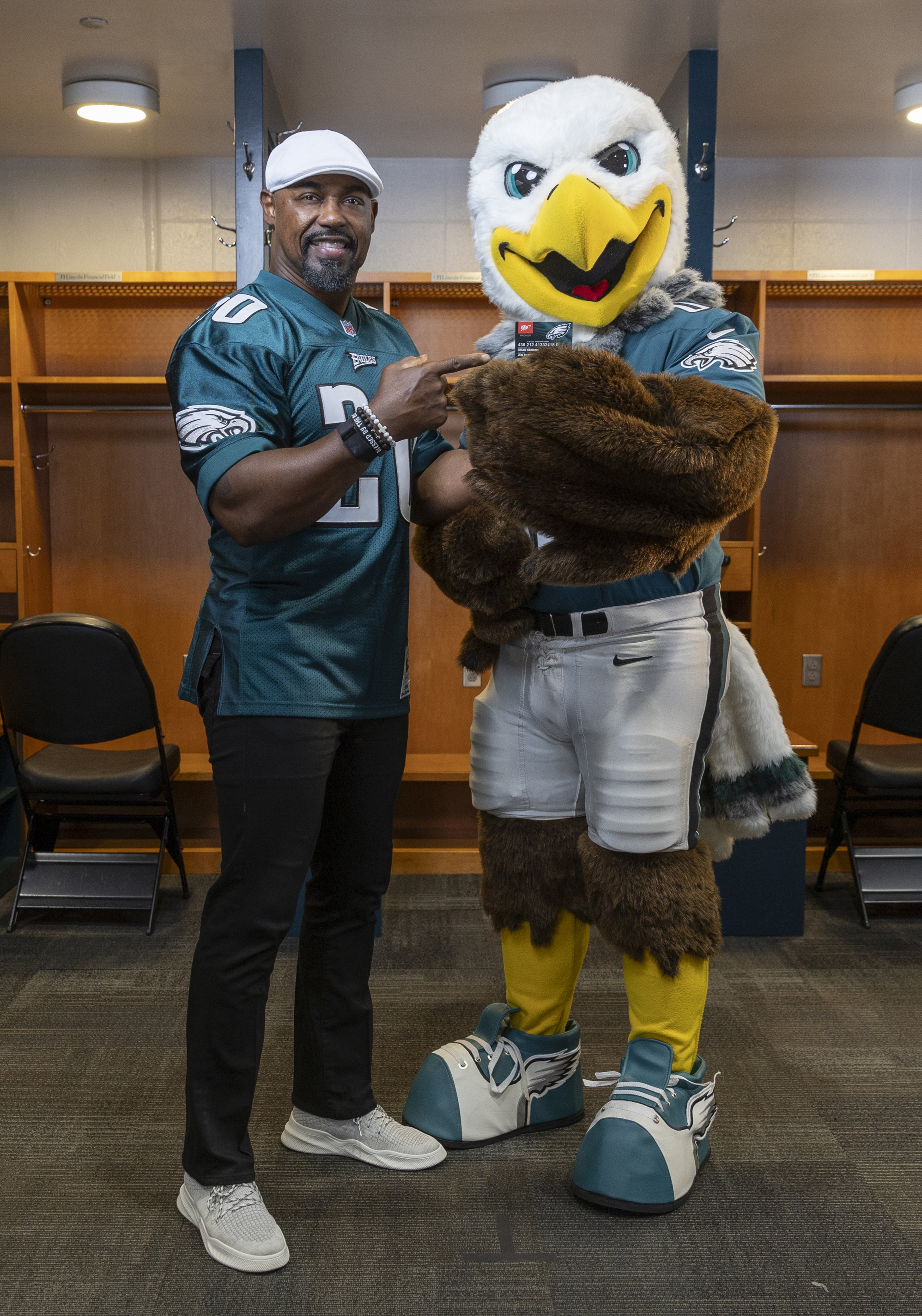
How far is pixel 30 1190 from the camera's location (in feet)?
5.74

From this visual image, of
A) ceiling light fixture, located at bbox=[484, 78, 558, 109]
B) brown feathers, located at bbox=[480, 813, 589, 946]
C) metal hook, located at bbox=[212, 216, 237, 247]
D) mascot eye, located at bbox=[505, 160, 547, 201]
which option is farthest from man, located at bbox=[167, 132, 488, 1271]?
ceiling light fixture, located at bbox=[484, 78, 558, 109]

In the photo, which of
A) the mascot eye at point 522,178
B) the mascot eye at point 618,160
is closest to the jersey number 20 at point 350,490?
the mascot eye at point 522,178

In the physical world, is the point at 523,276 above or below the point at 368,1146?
above

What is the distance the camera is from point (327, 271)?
1.59 m

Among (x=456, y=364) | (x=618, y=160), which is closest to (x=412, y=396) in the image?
(x=456, y=364)

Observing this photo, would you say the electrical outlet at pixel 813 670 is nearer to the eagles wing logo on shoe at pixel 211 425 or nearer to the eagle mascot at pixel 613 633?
the eagle mascot at pixel 613 633

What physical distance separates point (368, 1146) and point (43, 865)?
176 cm

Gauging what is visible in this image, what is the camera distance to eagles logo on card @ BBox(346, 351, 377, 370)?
1.60m

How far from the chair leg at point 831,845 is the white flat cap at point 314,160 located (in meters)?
2.40

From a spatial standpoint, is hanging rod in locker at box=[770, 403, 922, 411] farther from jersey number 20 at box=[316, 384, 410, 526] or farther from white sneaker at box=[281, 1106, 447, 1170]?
white sneaker at box=[281, 1106, 447, 1170]

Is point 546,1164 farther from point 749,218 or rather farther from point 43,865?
point 749,218

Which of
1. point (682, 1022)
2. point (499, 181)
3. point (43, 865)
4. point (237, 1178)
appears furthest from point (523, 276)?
point (43, 865)

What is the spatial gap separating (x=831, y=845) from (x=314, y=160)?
2.58 metres

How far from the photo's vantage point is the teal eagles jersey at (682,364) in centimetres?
157
